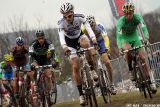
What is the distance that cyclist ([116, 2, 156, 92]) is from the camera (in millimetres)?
11469

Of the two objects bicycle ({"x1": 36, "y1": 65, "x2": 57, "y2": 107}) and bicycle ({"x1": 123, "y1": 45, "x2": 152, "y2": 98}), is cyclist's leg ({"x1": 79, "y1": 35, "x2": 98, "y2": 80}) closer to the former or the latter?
bicycle ({"x1": 123, "y1": 45, "x2": 152, "y2": 98})

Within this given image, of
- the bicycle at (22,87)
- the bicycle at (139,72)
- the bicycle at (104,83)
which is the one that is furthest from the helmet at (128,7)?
the bicycle at (22,87)

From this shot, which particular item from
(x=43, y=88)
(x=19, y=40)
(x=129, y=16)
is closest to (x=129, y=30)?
(x=129, y=16)

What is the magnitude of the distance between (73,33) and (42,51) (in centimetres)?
273

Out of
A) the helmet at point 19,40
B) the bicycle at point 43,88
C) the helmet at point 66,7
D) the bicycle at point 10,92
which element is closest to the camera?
the helmet at point 66,7

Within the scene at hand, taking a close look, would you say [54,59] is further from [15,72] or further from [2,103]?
[2,103]

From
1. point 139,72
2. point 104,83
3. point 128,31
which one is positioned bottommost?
point 104,83

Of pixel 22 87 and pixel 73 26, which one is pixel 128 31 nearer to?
pixel 73 26

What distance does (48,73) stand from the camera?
46.1 ft

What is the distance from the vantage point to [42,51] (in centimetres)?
1422

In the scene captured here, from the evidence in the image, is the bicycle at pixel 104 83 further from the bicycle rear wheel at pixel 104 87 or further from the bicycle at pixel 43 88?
the bicycle at pixel 43 88

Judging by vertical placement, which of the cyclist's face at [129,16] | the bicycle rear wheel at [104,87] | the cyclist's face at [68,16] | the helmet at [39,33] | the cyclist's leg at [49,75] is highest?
the helmet at [39,33]

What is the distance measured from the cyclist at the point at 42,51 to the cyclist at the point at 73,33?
215cm

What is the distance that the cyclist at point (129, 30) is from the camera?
1147cm
